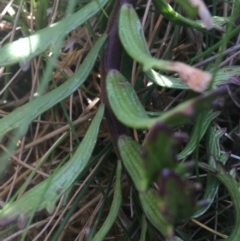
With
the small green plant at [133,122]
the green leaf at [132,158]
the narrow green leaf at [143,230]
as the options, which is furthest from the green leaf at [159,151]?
the narrow green leaf at [143,230]

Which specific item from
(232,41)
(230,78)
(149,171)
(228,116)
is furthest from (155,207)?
(232,41)

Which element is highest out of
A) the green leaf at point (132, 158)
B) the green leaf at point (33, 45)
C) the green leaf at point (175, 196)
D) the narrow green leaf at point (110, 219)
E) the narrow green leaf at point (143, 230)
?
the green leaf at point (33, 45)

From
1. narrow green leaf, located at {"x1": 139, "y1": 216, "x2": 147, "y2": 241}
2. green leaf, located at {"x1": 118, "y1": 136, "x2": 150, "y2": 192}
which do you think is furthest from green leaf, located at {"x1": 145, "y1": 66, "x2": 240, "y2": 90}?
narrow green leaf, located at {"x1": 139, "y1": 216, "x2": 147, "y2": 241}

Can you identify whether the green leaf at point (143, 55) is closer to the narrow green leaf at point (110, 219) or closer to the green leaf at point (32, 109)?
the green leaf at point (32, 109)

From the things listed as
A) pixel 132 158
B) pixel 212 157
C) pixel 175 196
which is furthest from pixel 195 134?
pixel 175 196

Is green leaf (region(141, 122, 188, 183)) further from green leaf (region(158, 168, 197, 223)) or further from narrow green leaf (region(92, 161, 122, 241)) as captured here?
narrow green leaf (region(92, 161, 122, 241))

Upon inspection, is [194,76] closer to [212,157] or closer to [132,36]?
[132,36]

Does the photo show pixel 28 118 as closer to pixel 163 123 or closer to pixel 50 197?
pixel 50 197
